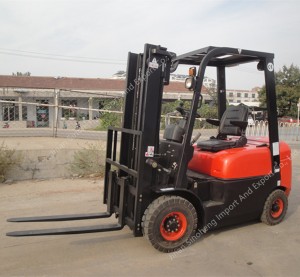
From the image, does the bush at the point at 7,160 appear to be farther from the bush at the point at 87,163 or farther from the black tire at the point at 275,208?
the black tire at the point at 275,208

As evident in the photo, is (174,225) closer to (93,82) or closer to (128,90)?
(128,90)

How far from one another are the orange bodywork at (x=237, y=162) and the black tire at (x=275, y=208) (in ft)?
0.70

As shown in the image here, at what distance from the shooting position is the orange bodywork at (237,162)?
4531mm

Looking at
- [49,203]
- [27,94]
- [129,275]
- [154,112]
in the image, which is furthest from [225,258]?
[27,94]

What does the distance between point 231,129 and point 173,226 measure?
183 centimetres

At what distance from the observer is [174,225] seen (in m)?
4.11

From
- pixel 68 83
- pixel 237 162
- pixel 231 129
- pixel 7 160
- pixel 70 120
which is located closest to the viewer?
pixel 237 162

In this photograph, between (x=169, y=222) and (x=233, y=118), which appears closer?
(x=169, y=222)

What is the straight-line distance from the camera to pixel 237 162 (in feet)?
15.0

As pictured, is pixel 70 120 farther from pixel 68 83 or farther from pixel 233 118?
pixel 68 83

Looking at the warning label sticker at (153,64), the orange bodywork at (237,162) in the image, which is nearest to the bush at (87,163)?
the orange bodywork at (237,162)

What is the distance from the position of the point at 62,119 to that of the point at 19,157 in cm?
528

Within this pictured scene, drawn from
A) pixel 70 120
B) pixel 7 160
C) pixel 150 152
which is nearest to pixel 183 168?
pixel 150 152

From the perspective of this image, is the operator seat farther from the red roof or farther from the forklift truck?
the red roof
